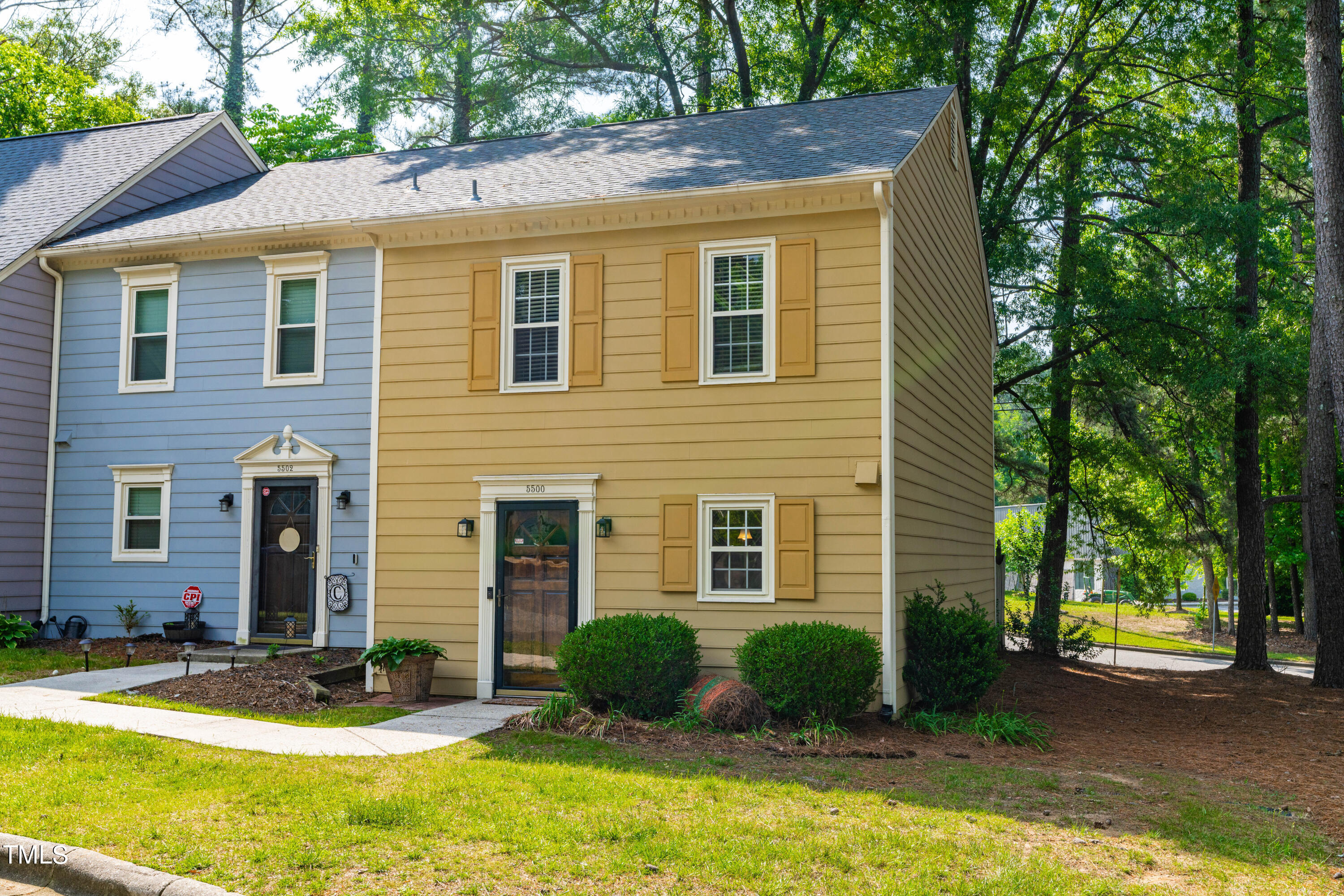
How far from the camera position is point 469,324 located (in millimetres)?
11195

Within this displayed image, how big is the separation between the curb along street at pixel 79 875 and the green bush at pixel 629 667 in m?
4.70

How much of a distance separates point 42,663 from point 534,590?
18.8 feet

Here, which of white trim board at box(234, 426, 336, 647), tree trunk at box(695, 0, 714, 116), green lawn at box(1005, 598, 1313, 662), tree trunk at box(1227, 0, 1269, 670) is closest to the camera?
white trim board at box(234, 426, 336, 647)

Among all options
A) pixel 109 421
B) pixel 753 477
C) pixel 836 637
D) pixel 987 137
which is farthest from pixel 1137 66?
pixel 109 421

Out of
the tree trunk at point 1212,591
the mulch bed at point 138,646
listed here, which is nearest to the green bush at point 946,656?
the mulch bed at point 138,646

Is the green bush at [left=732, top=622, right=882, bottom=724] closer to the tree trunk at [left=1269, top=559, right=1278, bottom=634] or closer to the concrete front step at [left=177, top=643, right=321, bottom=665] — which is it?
the concrete front step at [left=177, top=643, right=321, bottom=665]

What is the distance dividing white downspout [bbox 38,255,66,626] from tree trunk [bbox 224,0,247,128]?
15.7 meters

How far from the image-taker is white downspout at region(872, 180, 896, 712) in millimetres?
9508

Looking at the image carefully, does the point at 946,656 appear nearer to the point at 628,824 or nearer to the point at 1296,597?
the point at 628,824

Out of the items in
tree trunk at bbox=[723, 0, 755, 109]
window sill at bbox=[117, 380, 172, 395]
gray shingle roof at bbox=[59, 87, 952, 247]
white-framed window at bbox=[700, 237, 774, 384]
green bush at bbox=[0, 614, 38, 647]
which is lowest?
green bush at bbox=[0, 614, 38, 647]

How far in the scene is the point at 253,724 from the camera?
8.65m

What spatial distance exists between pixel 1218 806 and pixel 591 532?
5998 mm

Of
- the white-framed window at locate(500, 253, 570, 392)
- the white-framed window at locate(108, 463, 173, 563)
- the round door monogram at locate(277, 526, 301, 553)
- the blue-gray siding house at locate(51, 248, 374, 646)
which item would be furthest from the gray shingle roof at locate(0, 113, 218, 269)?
the white-framed window at locate(500, 253, 570, 392)

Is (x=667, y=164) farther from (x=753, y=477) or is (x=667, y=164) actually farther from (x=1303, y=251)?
(x=1303, y=251)
